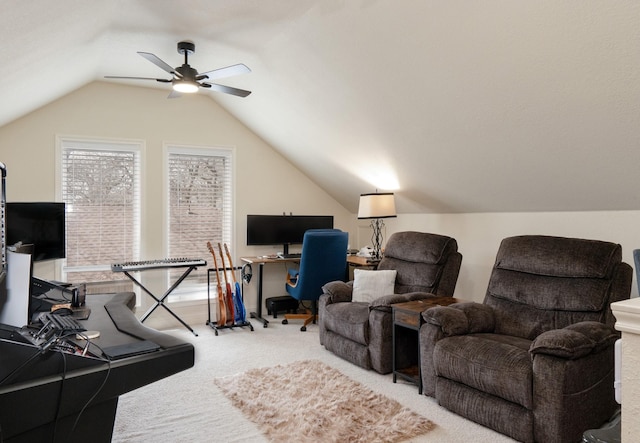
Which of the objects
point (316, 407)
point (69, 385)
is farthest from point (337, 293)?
point (69, 385)

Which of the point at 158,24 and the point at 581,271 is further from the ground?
the point at 158,24

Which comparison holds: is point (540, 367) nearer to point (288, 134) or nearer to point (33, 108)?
point (288, 134)

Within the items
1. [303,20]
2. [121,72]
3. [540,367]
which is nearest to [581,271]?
[540,367]

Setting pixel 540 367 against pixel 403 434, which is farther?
pixel 403 434

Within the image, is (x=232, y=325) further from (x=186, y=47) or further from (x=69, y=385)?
(x=69, y=385)

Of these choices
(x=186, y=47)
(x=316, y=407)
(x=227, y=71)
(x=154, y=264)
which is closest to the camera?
(x=316, y=407)

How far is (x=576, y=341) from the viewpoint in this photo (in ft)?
7.91

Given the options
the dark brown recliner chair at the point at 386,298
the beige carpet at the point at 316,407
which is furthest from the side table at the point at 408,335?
the beige carpet at the point at 316,407

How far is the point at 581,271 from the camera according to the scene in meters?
2.97

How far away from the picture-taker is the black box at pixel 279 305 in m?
5.56

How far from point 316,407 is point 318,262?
6.52 feet

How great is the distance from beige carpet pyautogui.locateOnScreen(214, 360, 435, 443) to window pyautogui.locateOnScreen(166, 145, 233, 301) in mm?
2165

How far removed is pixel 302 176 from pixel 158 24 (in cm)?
305

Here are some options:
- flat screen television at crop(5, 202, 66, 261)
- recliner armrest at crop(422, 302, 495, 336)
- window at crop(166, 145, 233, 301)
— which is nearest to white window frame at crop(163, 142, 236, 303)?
window at crop(166, 145, 233, 301)
